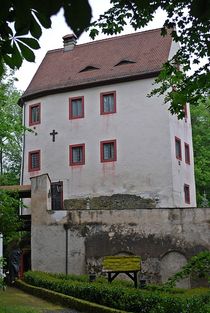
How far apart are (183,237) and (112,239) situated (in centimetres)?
318

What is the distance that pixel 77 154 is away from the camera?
3045 cm

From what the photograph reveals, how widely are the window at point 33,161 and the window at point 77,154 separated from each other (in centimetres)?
240

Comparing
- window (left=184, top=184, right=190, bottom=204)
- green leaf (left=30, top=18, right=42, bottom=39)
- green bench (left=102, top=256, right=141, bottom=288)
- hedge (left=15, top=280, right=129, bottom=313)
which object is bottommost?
hedge (left=15, top=280, right=129, bottom=313)

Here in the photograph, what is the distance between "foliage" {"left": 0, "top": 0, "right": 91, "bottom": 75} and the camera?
6.58ft

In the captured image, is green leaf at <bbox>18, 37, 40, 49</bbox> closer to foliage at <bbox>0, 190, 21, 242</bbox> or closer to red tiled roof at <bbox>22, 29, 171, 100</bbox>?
foliage at <bbox>0, 190, 21, 242</bbox>

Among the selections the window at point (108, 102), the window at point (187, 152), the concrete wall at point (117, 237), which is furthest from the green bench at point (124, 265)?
the window at point (187, 152)

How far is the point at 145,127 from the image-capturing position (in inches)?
1138

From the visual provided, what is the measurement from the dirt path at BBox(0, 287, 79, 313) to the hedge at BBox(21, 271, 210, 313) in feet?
2.24

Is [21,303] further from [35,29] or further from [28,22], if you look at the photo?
[28,22]

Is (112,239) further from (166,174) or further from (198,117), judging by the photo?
(198,117)

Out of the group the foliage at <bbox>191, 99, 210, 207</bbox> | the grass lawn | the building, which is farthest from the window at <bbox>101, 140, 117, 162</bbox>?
the grass lawn

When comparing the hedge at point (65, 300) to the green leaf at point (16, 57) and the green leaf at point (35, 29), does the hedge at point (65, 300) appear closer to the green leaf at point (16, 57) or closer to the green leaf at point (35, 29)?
the green leaf at point (16, 57)

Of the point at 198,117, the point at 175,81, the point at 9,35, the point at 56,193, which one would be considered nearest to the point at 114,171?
the point at 56,193

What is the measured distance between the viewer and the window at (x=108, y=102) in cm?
3011
